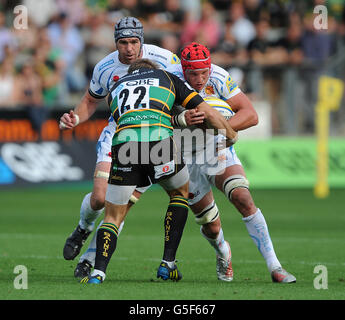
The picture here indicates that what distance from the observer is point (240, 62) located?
75.5ft

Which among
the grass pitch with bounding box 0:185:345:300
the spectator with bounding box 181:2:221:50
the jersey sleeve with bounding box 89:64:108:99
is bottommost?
the grass pitch with bounding box 0:185:345:300

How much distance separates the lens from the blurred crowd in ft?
68.6

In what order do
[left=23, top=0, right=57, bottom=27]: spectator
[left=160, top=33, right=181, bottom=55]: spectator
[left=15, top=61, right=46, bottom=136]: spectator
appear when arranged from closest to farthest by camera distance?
[left=15, top=61, right=46, bottom=136]: spectator, [left=160, top=33, right=181, bottom=55]: spectator, [left=23, top=0, right=57, bottom=27]: spectator

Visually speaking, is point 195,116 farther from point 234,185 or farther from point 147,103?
point 234,185

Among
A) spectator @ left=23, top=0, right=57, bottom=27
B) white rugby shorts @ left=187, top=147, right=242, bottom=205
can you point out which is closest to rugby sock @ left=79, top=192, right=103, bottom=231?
white rugby shorts @ left=187, top=147, right=242, bottom=205

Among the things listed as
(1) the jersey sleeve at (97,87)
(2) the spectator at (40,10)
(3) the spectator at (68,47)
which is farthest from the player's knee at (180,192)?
(2) the spectator at (40,10)

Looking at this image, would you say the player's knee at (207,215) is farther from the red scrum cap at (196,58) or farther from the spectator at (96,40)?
the spectator at (96,40)

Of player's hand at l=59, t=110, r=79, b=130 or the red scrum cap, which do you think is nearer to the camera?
the red scrum cap

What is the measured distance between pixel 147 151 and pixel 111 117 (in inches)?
62.7

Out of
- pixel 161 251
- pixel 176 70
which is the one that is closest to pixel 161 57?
pixel 176 70

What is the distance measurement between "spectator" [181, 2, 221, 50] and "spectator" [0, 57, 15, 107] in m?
4.84

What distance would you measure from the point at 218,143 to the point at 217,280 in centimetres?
143

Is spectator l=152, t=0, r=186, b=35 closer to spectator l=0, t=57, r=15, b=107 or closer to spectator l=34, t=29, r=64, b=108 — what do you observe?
spectator l=34, t=29, r=64, b=108
